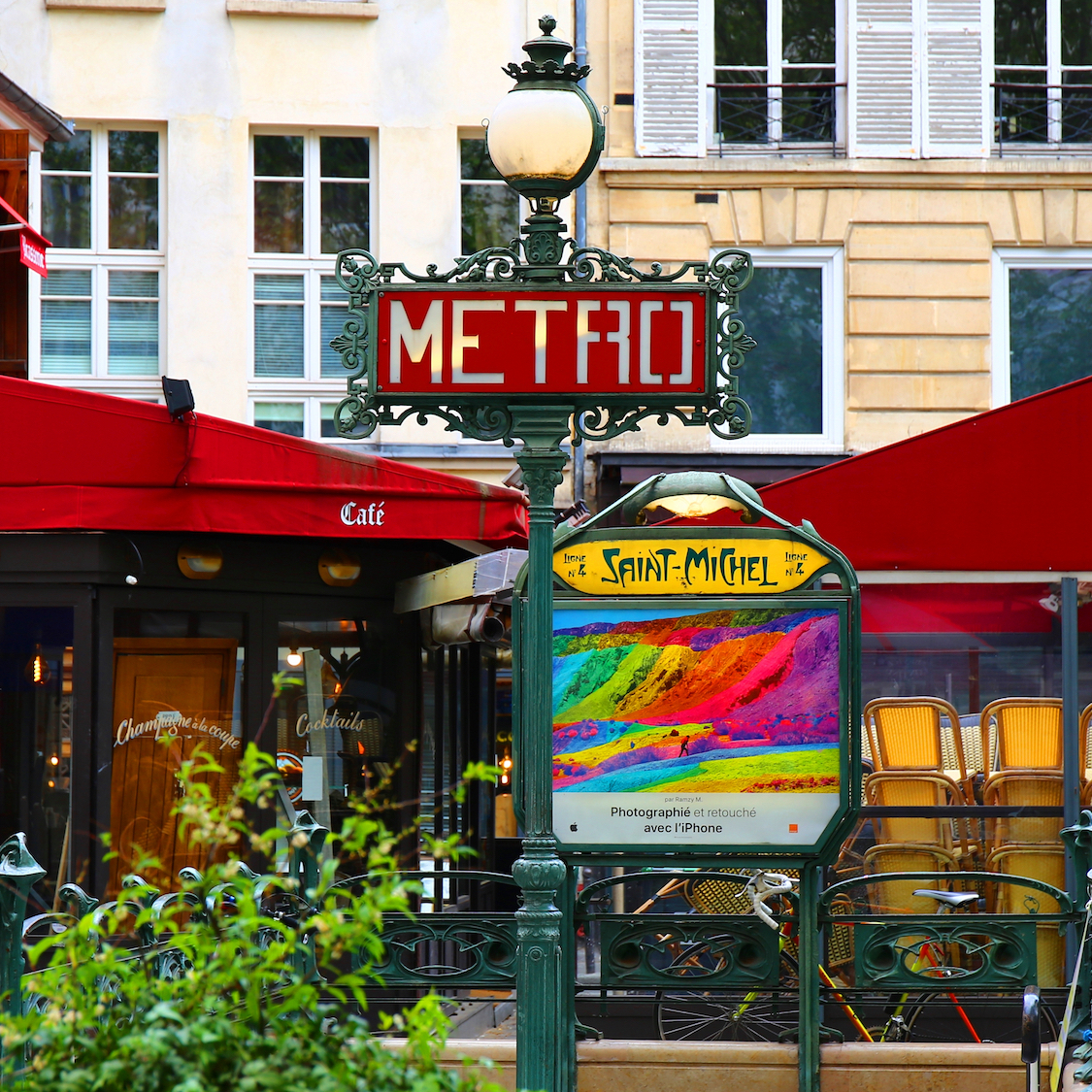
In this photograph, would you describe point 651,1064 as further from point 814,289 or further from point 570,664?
point 814,289

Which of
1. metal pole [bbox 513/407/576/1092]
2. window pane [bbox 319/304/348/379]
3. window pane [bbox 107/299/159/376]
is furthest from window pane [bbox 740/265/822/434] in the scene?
metal pole [bbox 513/407/576/1092]

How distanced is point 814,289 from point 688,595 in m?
10.2

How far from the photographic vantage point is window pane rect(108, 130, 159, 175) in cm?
1579

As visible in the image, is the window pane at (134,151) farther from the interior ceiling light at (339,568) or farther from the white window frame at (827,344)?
the interior ceiling light at (339,568)

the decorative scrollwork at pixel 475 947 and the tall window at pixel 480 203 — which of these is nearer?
the decorative scrollwork at pixel 475 947

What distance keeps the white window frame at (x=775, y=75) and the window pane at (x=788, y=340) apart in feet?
4.25

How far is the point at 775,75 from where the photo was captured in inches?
637

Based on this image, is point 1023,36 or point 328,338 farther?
point 1023,36

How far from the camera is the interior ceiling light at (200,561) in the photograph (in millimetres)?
7695

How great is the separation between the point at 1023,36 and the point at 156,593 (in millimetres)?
12588

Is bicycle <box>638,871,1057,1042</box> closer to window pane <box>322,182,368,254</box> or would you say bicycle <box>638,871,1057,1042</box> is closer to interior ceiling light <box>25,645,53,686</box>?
interior ceiling light <box>25,645,53,686</box>

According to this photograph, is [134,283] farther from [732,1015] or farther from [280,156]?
[732,1015]

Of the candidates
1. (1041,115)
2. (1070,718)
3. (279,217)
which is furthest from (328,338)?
(1070,718)

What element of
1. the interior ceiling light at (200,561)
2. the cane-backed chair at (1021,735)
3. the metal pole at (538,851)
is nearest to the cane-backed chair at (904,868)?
the cane-backed chair at (1021,735)
